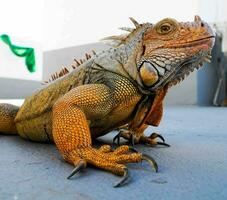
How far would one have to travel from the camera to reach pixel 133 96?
1.29 metres

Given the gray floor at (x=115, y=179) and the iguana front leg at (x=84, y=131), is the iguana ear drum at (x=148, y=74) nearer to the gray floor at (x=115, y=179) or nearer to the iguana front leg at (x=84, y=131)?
the iguana front leg at (x=84, y=131)

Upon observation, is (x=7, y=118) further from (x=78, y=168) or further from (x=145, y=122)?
(x=78, y=168)

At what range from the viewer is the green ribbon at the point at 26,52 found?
7.96 meters

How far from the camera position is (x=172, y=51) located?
123cm

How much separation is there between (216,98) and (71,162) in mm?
6796

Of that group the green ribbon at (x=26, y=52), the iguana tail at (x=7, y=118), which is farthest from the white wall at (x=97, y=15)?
the iguana tail at (x=7, y=118)

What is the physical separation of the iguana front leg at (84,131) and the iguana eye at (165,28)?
12.0 inches

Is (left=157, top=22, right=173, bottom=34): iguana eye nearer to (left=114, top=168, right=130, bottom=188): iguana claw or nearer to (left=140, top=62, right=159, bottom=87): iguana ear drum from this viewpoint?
(left=140, top=62, right=159, bottom=87): iguana ear drum

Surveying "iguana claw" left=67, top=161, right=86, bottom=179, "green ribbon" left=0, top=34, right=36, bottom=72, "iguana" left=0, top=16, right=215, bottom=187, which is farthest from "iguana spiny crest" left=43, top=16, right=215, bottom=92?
"green ribbon" left=0, top=34, right=36, bottom=72

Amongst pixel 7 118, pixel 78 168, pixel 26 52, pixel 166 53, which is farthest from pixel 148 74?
pixel 26 52

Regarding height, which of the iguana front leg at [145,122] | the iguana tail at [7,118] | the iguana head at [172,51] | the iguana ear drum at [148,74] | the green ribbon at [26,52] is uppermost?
the iguana head at [172,51]

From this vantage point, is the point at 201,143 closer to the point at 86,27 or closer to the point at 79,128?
the point at 79,128

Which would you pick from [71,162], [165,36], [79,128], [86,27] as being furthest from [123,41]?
[86,27]

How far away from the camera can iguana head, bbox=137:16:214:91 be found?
4.03 ft
